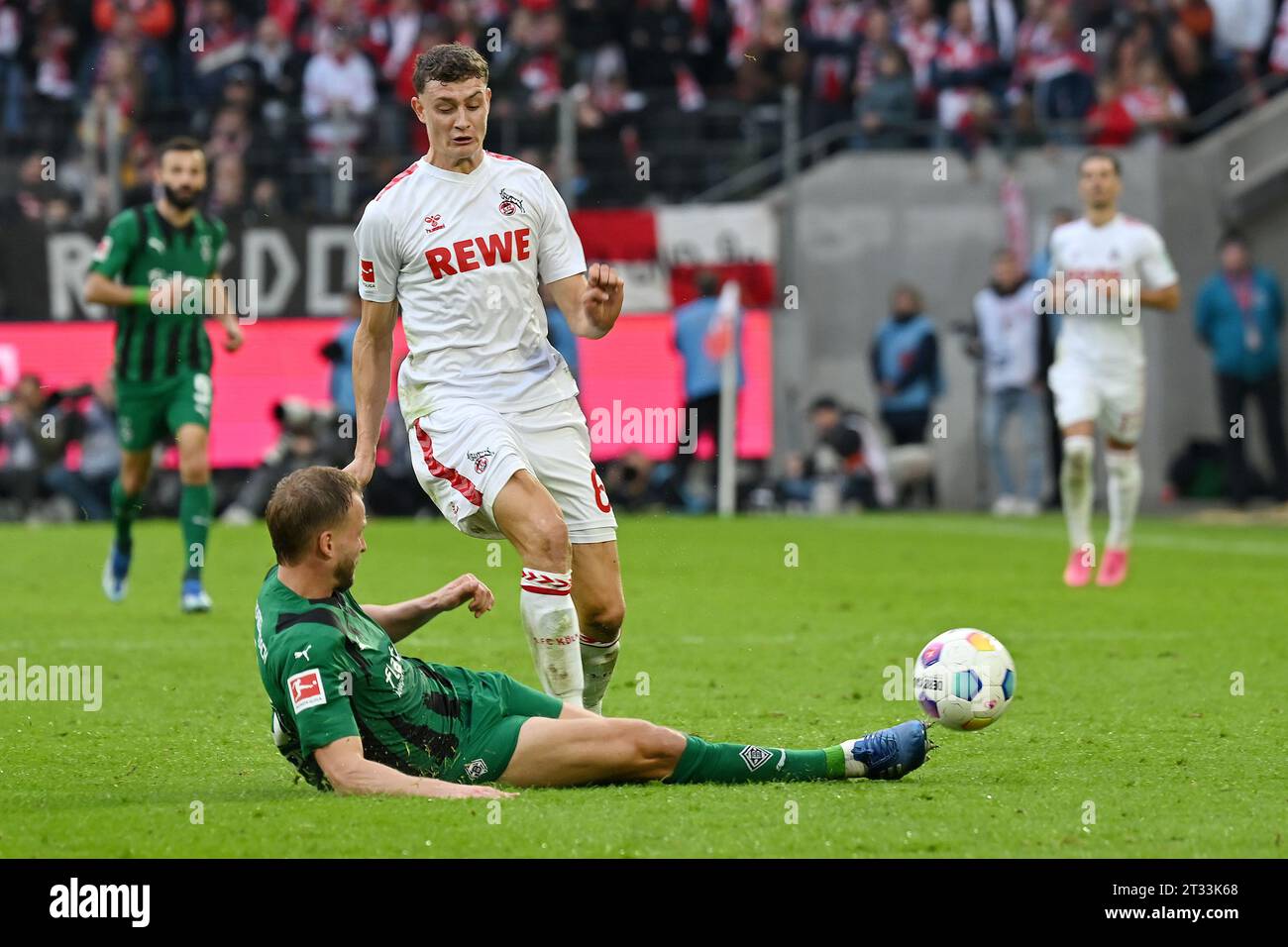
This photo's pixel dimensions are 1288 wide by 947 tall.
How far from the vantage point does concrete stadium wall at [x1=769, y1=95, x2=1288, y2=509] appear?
22500 millimetres

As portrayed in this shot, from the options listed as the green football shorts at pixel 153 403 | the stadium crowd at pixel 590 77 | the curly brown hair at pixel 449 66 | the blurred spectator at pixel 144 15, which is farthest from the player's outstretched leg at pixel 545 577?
the blurred spectator at pixel 144 15

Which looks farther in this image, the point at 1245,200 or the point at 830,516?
the point at 1245,200

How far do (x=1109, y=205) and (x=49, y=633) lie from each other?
6.93m

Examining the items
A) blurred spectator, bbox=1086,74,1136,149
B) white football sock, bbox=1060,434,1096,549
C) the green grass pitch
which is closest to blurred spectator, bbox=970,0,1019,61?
blurred spectator, bbox=1086,74,1136,149

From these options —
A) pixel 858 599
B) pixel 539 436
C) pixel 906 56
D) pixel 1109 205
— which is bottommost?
pixel 858 599

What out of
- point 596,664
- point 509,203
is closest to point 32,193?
point 509,203

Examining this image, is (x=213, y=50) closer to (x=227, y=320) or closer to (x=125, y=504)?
(x=227, y=320)

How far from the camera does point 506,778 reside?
19.6 ft

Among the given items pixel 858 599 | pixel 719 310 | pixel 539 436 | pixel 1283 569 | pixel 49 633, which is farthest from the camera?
pixel 719 310

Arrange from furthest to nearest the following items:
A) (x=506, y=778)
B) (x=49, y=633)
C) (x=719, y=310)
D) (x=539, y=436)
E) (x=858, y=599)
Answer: (x=719, y=310)
(x=858, y=599)
(x=49, y=633)
(x=539, y=436)
(x=506, y=778)

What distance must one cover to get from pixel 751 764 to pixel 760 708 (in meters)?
1.82

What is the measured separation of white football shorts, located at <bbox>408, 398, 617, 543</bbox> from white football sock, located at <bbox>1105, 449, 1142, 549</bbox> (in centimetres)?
661

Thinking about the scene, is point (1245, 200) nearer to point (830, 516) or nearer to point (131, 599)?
point (830, 516)

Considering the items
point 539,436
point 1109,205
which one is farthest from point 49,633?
point 1109,205
